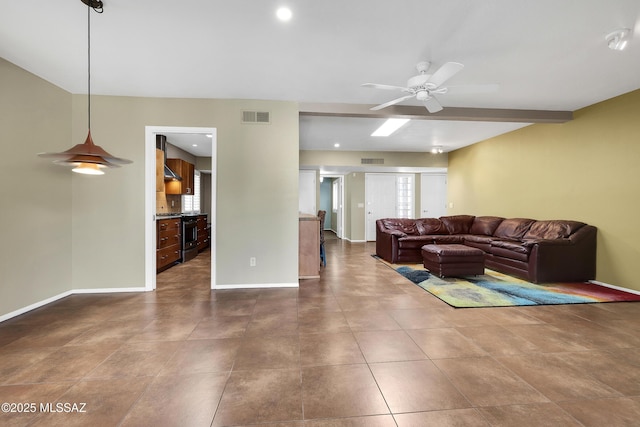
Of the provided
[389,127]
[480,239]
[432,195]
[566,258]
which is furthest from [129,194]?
[432,195]

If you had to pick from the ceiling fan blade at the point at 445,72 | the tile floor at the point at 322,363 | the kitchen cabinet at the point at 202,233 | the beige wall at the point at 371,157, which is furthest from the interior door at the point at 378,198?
the ceiling fan blade at the point at 445,72

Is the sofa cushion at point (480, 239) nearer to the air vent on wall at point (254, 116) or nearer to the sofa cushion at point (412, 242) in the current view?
the sofa cushion at point (412, 242)

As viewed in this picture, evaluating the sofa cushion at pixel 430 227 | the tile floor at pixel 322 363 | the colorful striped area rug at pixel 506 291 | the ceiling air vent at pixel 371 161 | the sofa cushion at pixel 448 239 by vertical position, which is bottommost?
the tile floor at pixel 322 363

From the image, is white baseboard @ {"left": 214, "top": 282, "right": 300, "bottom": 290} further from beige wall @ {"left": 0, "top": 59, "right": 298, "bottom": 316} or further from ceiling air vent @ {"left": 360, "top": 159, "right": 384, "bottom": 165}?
ceiling air vent @ {"left": 360, "top": 159, "right": 384, "bottom": 165}

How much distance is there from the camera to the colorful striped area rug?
11.1ft

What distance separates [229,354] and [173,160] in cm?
536

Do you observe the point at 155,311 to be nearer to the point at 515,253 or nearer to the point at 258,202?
the point at 258,202

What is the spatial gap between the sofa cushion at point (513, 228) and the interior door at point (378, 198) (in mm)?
3796

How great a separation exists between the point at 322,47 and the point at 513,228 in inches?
192

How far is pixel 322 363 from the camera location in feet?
6.72

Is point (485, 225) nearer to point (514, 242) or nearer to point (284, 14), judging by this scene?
point (514, 242)

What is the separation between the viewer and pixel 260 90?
361 cm

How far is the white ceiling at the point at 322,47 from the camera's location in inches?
85.1

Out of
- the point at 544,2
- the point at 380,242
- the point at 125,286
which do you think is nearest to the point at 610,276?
the point at 380,242
